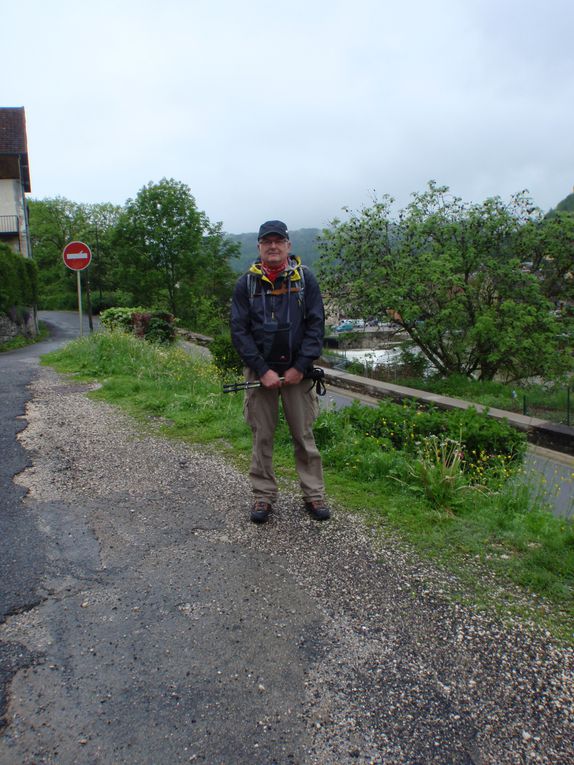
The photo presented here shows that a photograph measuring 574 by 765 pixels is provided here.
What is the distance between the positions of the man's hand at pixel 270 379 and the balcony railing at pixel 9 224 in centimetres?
3509

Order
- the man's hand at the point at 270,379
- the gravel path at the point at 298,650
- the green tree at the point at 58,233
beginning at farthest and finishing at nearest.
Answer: the green tree at the point at 58,233, the man's hand at the point at 270,379, the gravel path at the point at 298,650

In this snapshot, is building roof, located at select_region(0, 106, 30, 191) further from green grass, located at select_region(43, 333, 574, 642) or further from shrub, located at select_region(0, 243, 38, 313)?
green grass, located at select_region(43, 333, 574, 642)

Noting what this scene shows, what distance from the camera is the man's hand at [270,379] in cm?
385

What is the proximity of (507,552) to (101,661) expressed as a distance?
2449mm

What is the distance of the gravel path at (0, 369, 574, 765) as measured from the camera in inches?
83.4

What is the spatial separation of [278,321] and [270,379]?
0.40 metres

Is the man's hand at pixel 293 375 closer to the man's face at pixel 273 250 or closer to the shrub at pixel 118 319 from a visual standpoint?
the man's face at pixel 273 250

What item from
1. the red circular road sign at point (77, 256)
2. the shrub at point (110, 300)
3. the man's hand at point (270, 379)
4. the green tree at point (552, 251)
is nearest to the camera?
the man's hand at point (270, 379)

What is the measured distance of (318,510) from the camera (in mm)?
4094

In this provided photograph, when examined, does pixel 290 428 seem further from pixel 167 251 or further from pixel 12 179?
pixel 12 179

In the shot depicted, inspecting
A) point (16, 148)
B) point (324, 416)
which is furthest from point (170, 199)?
point (324, 416)

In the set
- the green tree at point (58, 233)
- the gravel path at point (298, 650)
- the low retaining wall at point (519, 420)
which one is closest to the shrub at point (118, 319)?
the low retaining wall at point (519, 420)

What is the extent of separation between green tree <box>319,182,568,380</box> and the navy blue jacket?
40.9 feet

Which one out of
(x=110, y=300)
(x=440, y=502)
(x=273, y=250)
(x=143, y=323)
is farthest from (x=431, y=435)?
(x=110, y=300)
